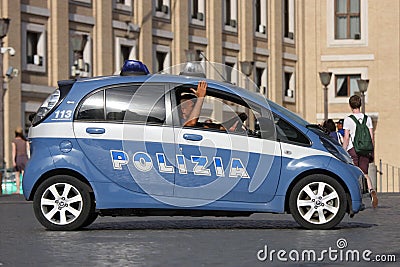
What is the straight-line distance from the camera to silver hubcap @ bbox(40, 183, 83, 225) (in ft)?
47.2

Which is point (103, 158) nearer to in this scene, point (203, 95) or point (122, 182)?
point (122, 182)

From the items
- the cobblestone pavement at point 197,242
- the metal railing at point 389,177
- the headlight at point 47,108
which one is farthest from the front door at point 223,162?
the metal railing at point 389,177

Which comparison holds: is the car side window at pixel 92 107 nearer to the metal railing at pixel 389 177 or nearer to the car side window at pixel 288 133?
the car side window at pixel 288 133

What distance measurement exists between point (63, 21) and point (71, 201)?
30181mm

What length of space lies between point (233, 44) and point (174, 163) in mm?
42278

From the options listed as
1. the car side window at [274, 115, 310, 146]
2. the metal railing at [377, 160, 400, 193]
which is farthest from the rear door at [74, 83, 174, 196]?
the metal railing at [377, 160, 400, 193]

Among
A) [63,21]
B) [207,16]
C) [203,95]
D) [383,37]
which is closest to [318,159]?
[203,95]

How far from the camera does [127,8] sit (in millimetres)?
48438

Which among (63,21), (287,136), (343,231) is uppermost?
(63,21)

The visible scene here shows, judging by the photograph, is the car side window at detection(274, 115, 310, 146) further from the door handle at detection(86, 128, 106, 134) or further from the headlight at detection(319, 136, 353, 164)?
the door handle at detection(86, 128, 106, 134)

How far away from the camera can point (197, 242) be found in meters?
12.5

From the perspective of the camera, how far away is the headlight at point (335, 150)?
14617mm

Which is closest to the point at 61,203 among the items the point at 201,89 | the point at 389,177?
the point at 201,89

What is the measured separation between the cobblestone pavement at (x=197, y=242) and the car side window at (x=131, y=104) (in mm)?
1283
